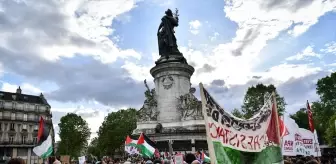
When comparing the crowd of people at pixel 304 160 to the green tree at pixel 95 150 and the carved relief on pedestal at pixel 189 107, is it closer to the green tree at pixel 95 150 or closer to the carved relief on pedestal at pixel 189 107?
the carved relief on pedestal at pixel 189 107

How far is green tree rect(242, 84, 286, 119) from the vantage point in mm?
61031

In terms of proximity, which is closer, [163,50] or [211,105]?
[211,105]

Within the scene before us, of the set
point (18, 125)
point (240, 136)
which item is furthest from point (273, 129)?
point (18, 125)

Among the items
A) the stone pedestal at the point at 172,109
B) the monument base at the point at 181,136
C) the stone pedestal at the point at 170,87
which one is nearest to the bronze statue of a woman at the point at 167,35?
the stone pedestal at the point at 172,109

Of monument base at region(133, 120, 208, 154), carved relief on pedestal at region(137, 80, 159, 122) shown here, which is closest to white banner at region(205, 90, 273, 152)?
monument base at region(133, 120, 208, 154)

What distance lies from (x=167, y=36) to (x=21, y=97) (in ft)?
160

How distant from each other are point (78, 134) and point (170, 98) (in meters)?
47.9

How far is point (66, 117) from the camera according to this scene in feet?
285

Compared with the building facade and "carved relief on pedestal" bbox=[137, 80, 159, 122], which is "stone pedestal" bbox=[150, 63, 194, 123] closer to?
"carved relief on pedestal" bbox=[137, 80, 159, 122]

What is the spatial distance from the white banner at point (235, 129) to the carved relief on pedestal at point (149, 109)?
35.3 meters

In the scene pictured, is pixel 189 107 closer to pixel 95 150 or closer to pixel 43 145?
pixel 43 145

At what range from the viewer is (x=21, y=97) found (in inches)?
3086

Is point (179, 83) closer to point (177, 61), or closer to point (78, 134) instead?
point (177, 61)

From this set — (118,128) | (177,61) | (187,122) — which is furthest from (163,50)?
(118,128)
